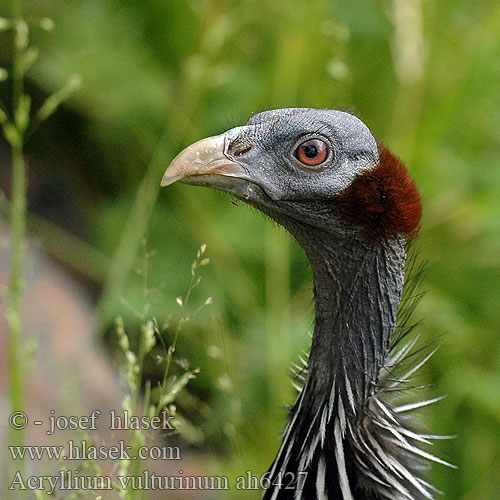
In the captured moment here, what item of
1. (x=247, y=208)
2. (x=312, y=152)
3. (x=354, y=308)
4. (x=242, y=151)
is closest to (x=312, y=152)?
(x=312, y=152)

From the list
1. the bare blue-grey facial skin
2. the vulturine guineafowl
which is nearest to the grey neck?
the vulturine guineafowl

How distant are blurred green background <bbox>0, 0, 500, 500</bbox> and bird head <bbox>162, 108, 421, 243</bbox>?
3.59 feet

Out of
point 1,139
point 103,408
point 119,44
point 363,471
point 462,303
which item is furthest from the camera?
point 1,139

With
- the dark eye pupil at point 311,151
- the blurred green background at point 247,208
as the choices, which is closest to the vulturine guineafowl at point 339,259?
the dark eye pupil at point 311,151

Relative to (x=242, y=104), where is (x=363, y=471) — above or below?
below

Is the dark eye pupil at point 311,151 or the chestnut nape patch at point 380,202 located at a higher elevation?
the dark eye pupil at point 311,151

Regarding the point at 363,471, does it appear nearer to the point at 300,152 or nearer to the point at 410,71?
the point at 300,152

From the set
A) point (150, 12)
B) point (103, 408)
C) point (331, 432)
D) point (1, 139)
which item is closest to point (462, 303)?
point (103, 408)

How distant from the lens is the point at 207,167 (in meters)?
1.54

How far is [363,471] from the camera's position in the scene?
1536mm

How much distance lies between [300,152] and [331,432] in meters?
0.56

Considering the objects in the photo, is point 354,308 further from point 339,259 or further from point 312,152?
point 312,152

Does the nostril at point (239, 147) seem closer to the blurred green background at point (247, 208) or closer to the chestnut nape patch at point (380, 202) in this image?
the chestnut nape patch at point (380, 202)

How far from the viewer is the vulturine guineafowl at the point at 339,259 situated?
1536 mm
